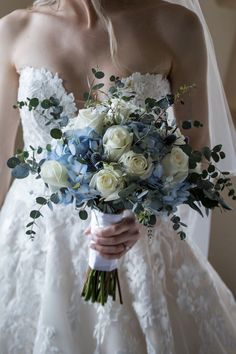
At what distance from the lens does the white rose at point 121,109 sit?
2.81 feet

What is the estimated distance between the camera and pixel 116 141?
812 millimetres

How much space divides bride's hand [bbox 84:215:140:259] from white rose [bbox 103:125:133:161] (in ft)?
0.56

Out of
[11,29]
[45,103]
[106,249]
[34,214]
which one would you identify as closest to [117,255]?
[106,249]

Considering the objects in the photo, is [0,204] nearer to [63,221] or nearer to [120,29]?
[63,221]

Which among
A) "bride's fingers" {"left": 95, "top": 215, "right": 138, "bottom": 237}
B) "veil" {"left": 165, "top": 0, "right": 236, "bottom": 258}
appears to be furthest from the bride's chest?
"bride's fingers" {"left": 95, "top": 215, "right": 138, "bottom": 237}

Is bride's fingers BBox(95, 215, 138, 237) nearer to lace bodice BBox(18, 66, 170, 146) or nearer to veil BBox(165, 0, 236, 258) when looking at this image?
lace bodice BBox(18, 66, 170, 146)

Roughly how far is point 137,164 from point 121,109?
118mm

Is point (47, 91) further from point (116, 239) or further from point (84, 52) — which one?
point (116, 239)

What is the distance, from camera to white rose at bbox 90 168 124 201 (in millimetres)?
804

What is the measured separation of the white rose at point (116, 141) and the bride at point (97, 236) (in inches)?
7.0

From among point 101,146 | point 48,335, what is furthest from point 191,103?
point 48,335

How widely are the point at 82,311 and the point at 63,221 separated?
8.0 inches

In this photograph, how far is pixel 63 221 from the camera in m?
1.11

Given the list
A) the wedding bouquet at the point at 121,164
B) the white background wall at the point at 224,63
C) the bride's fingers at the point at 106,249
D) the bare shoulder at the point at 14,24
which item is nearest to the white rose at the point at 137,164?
the wedding bouquet at the point at 121,164
